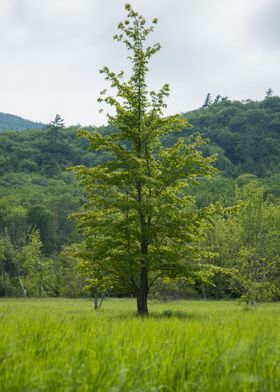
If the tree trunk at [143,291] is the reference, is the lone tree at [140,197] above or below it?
above

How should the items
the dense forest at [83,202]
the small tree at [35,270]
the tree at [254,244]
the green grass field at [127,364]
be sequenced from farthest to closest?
the small tree at [35,270]
the dense forest at [83,202]
the tree at [254,244]
the green grass field at [127,364]

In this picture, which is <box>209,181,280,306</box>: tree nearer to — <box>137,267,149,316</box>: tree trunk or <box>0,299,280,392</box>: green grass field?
<box>137,267,149,316</box>: tree trunk

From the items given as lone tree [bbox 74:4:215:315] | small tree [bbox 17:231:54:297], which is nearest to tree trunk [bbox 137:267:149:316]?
lone tree [bbox 74:4:215:315]

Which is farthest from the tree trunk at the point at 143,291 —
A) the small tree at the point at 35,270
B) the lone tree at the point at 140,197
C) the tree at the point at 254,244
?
the small tree at the point at 35,270

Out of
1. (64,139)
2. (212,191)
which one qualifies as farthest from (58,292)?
(64,139)

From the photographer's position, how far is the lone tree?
16938 mm

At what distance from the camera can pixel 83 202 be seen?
10975 centimetres

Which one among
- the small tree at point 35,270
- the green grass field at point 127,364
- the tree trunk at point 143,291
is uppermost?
the green grass field at point 127,364

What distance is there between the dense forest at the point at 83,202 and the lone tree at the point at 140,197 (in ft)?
3.85

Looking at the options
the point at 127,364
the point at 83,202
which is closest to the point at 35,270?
the point at 83,202

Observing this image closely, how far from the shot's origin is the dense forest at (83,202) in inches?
1459

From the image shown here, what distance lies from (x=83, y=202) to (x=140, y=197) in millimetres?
93000

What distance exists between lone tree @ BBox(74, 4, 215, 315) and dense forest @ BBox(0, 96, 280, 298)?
3.85ft

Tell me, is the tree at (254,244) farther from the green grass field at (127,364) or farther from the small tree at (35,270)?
the small tree at (35,270)
